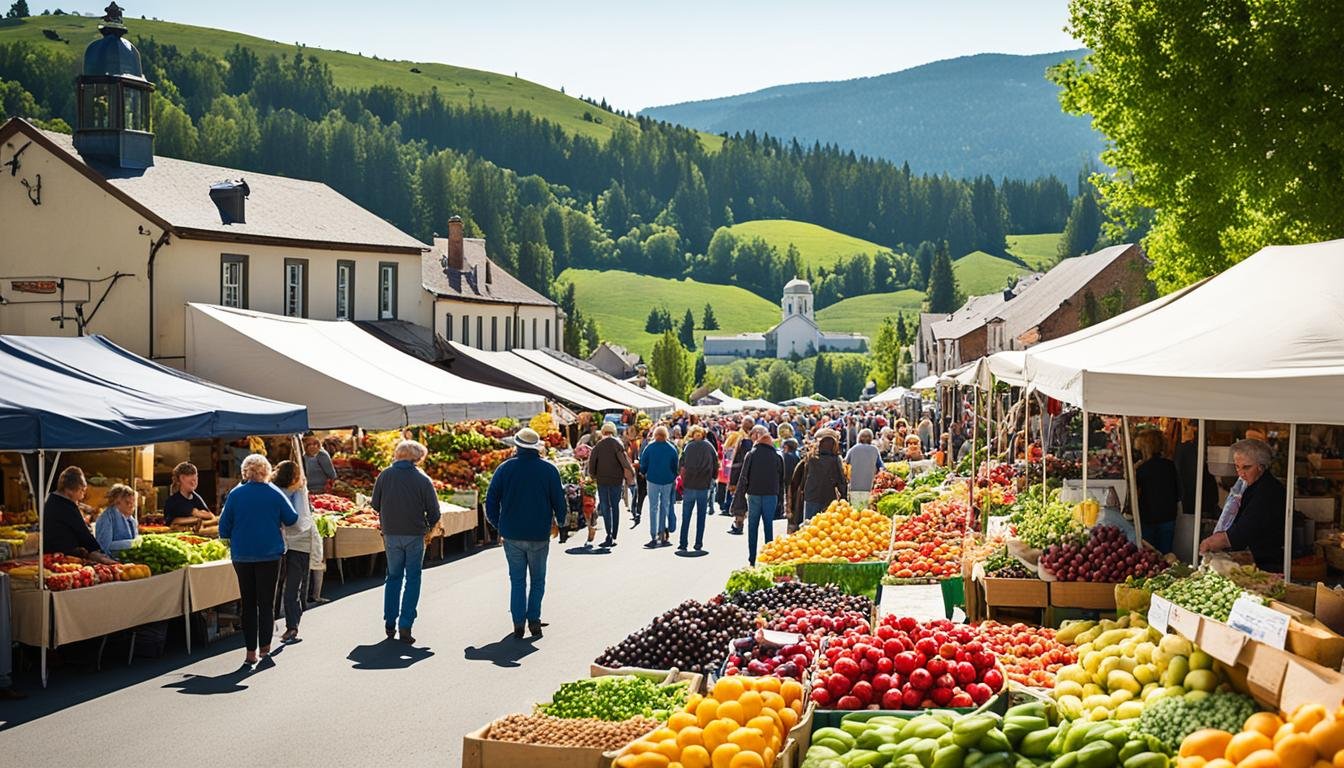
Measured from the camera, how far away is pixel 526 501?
13492 mm

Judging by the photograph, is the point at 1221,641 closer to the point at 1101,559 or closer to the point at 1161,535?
the point at 1101,559

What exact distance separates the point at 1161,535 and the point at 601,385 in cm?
3572

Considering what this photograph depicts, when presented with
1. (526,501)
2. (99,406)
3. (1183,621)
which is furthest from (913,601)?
(99,406)

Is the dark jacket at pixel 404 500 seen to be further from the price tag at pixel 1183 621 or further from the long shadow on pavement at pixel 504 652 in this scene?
the price tag at pixel 1183 621

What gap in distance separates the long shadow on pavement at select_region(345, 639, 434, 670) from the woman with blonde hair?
2.51ft

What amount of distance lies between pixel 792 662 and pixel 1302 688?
3209mm

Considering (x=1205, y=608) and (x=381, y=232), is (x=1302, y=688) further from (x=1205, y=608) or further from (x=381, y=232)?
(x=381, y=232)

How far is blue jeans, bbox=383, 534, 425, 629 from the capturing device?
44.2 feet

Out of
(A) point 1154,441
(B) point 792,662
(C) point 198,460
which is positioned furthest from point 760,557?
(C) point 198,460

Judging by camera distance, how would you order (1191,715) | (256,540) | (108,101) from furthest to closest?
(108,101), (256,540), (1191,715)

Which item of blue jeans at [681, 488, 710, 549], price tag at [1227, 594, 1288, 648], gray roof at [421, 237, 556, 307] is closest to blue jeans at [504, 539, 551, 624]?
price tag at [1227, 594, 1288, 648]

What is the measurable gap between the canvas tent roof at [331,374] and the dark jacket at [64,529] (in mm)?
7912

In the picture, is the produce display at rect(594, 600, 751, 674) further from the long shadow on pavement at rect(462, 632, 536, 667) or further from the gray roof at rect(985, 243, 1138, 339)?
the gray roof at rect(985, 243, 1138, 339)

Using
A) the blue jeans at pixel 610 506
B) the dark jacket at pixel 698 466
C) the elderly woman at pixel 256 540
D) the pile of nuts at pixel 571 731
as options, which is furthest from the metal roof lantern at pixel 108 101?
the pile of nuts at pixel 571 731
